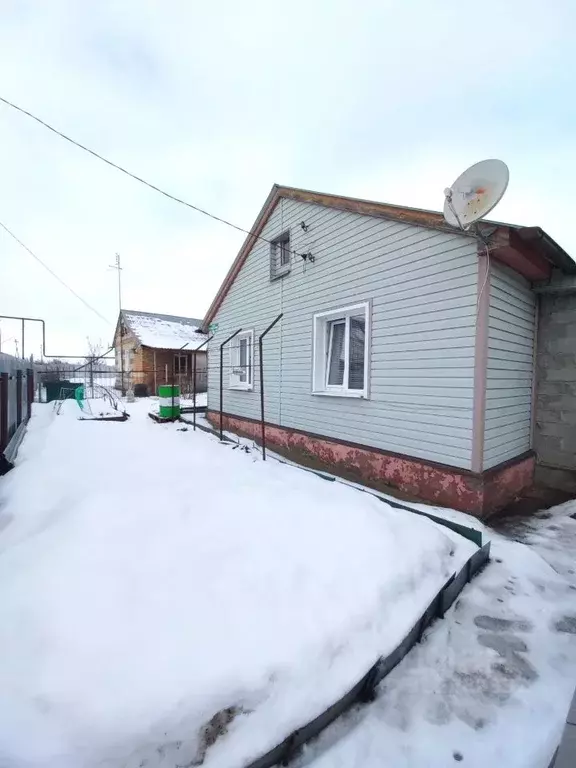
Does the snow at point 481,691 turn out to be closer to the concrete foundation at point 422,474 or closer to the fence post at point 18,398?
the concrete foundation at point 422,474

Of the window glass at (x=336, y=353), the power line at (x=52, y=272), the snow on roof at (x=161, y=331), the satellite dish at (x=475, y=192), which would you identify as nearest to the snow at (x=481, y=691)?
the satellite dish at (x=475, y=192)

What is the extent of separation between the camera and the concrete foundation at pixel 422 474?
3963mm

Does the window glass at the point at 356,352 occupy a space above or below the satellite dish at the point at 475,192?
below

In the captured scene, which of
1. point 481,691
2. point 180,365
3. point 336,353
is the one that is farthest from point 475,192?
point 180,365

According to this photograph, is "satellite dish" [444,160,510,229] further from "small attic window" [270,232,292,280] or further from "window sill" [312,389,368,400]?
"small attic window" [270,232,292,280]

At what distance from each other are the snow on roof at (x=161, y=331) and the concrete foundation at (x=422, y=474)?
13365 millimetres

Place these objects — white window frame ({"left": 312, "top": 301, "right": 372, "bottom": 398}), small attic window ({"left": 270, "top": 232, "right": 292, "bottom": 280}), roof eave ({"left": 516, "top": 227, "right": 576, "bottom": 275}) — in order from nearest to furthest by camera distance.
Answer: roof eave ({"left": 516, "top": 227, "right": 576, "bottom": 275}) < white window frame ({"left": 312, "top": 301, "right": 372, "bottom": 398}) < small attic window ({"left": 270, "top": 232, "right": 292, "bottom": 280})

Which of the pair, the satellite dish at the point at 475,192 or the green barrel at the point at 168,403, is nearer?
the satellite dish at the point at 475,192

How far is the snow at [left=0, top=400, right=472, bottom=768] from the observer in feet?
4.40

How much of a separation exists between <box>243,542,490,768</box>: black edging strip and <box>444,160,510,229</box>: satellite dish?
3.24 m

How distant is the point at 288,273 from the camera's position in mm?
6805

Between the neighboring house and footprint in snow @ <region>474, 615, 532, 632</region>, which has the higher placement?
the neighboring house

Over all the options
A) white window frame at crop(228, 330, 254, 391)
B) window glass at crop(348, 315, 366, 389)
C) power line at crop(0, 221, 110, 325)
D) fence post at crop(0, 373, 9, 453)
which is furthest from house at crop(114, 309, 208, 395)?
window glass at crop(348, 315, 366, 389)

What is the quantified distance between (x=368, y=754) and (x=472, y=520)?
285 centimetres
